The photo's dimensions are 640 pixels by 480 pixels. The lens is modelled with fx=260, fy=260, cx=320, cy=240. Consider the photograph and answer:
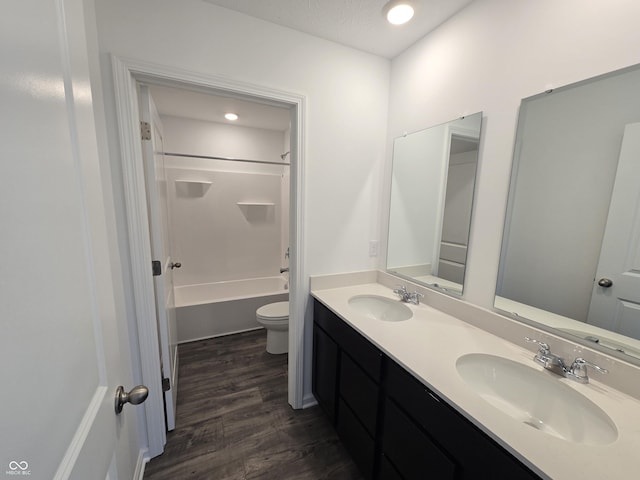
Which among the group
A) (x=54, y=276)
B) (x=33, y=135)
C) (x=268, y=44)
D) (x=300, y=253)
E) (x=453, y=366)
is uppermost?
(x=268, y=44)

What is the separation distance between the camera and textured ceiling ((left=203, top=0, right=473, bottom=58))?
1338mm

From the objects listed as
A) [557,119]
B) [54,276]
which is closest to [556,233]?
[557,119]

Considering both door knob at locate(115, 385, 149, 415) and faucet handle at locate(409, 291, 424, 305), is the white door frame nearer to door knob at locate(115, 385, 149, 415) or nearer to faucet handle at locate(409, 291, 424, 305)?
faucet handle at locate(409, 291, 424, 305)

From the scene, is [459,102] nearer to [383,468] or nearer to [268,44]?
[268,44]

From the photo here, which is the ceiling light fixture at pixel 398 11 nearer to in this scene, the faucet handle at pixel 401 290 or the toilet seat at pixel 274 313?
the faucet handle at pixel 401 290

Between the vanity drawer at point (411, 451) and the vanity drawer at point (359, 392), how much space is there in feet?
0.29

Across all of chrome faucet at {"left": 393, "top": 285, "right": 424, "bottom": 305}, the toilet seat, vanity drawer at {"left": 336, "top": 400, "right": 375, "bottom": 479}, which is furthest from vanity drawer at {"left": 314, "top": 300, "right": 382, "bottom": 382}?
the toilet seat

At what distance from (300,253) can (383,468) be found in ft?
3.87

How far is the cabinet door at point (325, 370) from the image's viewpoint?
161 centimetres

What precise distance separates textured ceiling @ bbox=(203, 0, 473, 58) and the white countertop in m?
1.63

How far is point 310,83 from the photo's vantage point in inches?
64.3

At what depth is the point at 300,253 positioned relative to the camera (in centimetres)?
174

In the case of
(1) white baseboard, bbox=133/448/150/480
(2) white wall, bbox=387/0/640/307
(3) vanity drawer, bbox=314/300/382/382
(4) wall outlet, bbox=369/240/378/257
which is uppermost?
(2) white wall, bbox=387/0/640/307

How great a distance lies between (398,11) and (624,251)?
1.41 m
